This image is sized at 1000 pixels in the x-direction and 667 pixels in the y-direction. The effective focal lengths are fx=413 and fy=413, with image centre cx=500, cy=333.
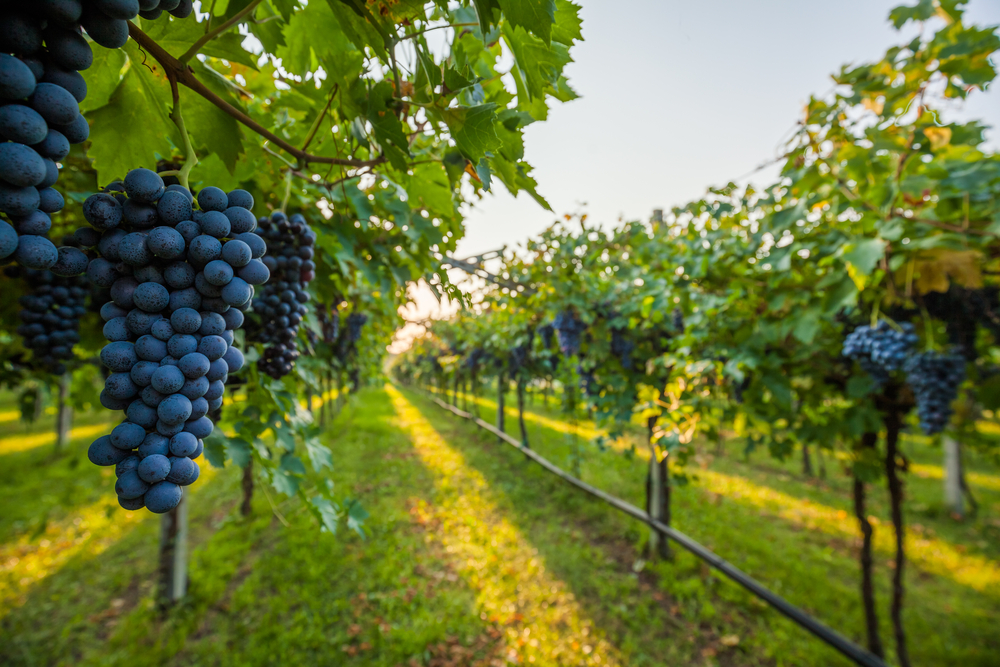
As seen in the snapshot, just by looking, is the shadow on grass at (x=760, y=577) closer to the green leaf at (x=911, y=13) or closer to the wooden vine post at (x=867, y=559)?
the wooden vine post at (x=867, y=559)

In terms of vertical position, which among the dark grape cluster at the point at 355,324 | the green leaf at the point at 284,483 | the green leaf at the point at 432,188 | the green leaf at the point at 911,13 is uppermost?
the green leaf at the point at 911,13

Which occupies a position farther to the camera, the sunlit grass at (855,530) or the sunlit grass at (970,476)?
the sunlit grass at (970,476)

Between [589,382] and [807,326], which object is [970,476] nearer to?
[589,382]

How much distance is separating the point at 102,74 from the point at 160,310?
580 mm

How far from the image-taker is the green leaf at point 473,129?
763 mm

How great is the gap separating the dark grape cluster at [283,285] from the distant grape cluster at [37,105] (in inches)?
23.5

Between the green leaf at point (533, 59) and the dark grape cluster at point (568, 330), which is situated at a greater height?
the green leaf at point (533, 59)

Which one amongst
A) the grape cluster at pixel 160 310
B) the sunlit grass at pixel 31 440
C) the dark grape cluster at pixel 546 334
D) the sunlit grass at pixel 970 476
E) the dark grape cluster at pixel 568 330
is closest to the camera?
the grape cluster at pixel 160 310

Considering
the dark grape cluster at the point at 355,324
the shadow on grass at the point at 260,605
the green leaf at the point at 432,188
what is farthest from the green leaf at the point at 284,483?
the dark grape cluster at the point at 355,324

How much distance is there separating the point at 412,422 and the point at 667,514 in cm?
1158

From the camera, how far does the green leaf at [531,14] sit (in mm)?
656

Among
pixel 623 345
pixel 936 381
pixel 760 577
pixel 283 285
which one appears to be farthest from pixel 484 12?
pixel 760 577

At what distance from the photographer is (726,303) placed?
9.47 ft

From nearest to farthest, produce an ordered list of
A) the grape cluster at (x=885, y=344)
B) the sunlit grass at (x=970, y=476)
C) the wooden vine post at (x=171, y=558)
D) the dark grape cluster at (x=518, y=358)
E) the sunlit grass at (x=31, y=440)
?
the grape cluster at (x=885, y=344) → the wooden vine post at (x=171, y=558) → the dark grape cluster at (x=518, y=358) → the sunlit grass at (x=970, y=476) → the sunlit grass at (x=31, y=440)
